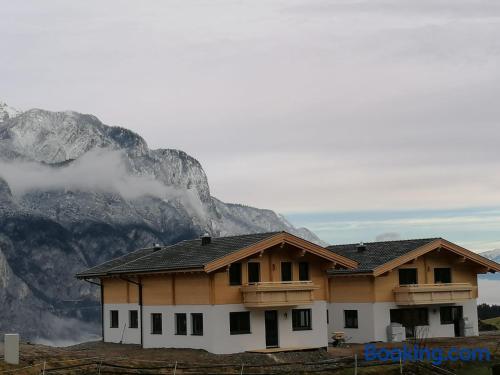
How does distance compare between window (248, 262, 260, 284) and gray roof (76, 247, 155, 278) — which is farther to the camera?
gray roof (76, 247, 155, 278)

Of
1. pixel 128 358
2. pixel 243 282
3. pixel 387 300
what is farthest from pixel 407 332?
pixel 128 358

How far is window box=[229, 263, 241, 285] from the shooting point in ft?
180

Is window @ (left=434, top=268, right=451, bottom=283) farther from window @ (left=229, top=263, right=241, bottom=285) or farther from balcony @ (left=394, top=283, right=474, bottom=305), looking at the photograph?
window @ (left=229, top=263, right=241, bottom=285)

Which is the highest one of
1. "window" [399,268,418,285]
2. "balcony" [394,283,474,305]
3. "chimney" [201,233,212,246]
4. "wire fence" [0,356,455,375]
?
"chimney" [201,233,212,246]

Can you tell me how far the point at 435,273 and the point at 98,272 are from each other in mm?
25031

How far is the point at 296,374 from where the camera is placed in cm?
4631

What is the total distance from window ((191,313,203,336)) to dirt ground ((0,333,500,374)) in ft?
4.20

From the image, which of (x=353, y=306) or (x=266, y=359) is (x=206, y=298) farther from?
(x=353, y=306)

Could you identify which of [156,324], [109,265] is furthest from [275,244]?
[109,265]

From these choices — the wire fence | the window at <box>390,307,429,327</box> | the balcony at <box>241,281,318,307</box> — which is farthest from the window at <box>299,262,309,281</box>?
the window at <box>390,307,429,327</box>

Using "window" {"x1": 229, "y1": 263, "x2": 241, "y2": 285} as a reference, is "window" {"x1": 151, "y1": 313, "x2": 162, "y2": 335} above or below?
below

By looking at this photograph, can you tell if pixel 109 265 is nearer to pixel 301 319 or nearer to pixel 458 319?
pixel 301 319

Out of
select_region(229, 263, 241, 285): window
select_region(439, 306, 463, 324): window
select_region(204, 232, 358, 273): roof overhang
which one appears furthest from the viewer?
select_region(439, 306, 463, 324): window

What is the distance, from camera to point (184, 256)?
5725 cm
